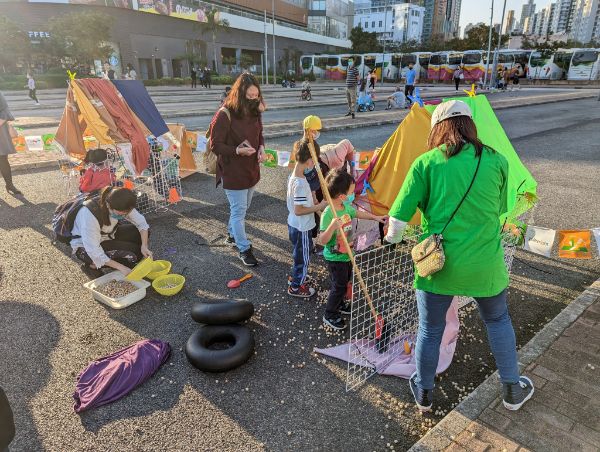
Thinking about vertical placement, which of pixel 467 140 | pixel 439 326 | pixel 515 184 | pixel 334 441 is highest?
pixel 467 140

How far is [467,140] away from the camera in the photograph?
2.42 m

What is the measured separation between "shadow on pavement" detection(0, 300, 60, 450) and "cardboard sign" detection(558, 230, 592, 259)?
15.5ft

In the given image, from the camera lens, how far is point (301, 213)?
397cm

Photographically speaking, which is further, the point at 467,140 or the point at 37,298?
the point at 37,298

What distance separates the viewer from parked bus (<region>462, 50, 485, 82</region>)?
43656 mm

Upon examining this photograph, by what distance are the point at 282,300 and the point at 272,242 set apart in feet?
5.40

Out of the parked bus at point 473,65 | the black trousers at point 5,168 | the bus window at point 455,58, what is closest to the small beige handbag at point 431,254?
the black trousers at point 5,168

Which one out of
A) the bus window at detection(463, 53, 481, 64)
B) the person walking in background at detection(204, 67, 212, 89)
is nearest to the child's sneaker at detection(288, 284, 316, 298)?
the person walking in background at detection(204, 67, 212, 89)

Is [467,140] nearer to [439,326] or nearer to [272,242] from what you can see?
[439,326]

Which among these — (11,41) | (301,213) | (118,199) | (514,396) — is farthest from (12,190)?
(11,41)

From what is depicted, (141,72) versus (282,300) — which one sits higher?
(141,72)

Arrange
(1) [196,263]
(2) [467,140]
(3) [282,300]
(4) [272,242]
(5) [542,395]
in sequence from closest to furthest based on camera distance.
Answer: (2) [467,140] < (5) [542,395] < (3) [282,300] < (1) [196,263] < (4) [272,242]

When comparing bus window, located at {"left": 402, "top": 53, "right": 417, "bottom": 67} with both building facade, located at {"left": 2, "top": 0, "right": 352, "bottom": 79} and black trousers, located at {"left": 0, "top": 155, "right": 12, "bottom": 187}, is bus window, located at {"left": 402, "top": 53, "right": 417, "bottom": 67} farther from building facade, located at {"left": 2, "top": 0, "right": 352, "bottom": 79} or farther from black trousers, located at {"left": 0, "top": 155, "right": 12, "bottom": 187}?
black trousers, located at {"left": 0, "top": 155, "right": 12, "bottom": 187}

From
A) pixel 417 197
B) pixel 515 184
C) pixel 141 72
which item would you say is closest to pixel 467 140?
pixel 417 197
